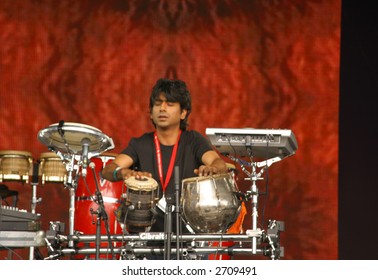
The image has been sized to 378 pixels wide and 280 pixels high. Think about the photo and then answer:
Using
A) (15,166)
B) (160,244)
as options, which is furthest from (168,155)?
(15,166)

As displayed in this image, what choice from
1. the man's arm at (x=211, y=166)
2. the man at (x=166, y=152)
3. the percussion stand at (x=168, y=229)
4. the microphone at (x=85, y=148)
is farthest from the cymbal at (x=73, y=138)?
the percussion stand at (x=168, y=229)

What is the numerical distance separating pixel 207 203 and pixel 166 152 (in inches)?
21.4

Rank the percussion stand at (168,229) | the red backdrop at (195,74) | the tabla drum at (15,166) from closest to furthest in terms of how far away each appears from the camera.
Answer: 1. the percussion stand at (168,229)
2. the tabla drum at (15,166)
3. the red backdrop at (195,74)

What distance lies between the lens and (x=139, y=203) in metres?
4.98

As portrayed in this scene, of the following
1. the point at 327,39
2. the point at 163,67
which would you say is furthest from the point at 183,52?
the point at 327,39

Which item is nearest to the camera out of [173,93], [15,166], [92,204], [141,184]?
[141,184]

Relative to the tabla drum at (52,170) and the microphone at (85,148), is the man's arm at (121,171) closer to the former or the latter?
the microphone at (85,148)

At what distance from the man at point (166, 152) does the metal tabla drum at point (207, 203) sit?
0.44 ft

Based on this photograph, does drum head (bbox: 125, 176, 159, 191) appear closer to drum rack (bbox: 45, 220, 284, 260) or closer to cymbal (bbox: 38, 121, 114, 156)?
drum rack (bbox: 45, 220, 284, 260)

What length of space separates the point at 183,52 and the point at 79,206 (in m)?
2.61

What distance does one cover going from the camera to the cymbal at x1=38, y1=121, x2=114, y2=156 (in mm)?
5301

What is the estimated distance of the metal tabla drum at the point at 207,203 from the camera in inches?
199

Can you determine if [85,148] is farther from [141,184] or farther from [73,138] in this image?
[141,184]
